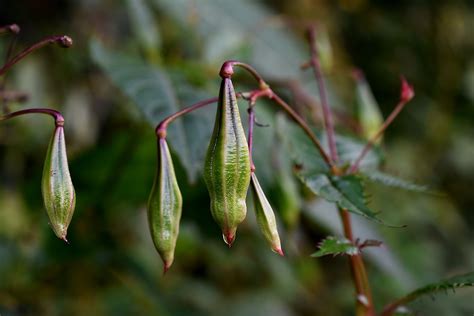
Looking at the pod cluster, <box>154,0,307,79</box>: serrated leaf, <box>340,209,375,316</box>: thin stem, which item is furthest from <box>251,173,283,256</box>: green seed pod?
<box>154,0,307,79</box>: serrated leaf

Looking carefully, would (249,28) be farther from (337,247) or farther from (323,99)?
(337,247)

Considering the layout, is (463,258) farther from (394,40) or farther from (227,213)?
(227,213)

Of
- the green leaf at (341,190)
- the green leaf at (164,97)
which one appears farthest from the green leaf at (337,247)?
the green leaf at (164,97)

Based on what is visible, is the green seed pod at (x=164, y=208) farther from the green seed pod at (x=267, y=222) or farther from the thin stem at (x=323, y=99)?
the thin stem at (x=323, y=99)

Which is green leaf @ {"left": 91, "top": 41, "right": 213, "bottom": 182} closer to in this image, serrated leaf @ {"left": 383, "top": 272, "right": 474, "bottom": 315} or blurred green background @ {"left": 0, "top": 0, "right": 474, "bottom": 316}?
blurred green background @ {"left": 0, "top": 0, "right": 474, "bottom": 316}

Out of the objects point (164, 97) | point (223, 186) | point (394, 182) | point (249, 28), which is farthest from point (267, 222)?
point (249, 28)

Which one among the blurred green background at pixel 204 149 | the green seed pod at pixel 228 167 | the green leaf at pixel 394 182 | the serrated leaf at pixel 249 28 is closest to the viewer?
the green seed pod at pixel 228 167
